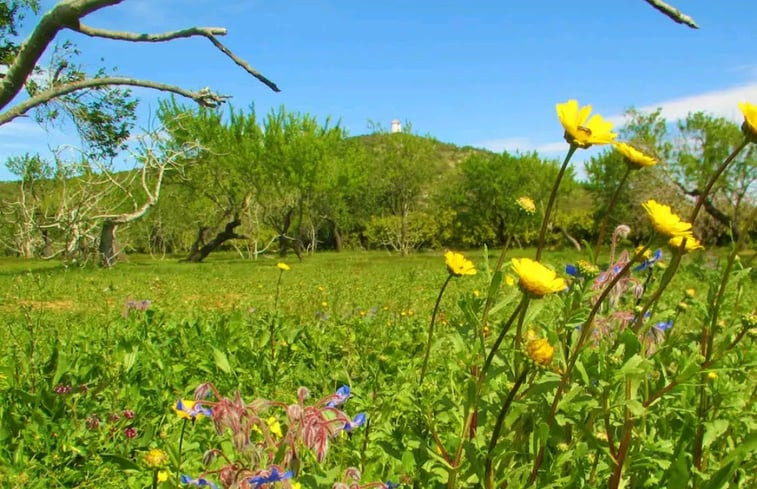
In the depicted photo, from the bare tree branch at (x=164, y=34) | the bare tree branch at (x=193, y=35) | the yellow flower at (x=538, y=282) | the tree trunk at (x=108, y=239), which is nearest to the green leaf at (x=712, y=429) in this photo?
the yellow flower at (x=538, y=282)

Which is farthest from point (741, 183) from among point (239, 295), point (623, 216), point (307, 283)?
point (239, 295)

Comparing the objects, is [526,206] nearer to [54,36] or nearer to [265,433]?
[265,433]

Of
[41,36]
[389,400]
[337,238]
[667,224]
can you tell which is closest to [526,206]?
[667,224]

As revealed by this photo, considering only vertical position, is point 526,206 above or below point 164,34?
below

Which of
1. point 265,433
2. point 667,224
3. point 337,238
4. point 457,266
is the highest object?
point 667,224

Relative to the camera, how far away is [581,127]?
1088 mm

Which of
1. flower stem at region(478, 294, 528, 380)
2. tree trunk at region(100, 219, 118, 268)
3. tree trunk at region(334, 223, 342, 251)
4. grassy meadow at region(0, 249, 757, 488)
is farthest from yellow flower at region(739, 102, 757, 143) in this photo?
tree trunk at region(334, 223, 342, 251)

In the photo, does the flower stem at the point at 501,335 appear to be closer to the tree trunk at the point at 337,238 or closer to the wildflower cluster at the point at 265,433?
the wildflower cluster at the point at 265,433

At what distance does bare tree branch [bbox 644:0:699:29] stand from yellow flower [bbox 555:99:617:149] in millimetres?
737

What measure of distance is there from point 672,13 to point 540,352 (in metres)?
1.15

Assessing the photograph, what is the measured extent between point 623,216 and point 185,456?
43392 millimetres

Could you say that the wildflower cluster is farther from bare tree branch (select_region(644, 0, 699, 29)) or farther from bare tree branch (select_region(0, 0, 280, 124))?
bare tree branch (select_region(0, 0, 280, 124))

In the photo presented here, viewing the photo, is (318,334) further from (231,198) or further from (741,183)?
(231,198)

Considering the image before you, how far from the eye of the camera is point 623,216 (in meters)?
41.5
